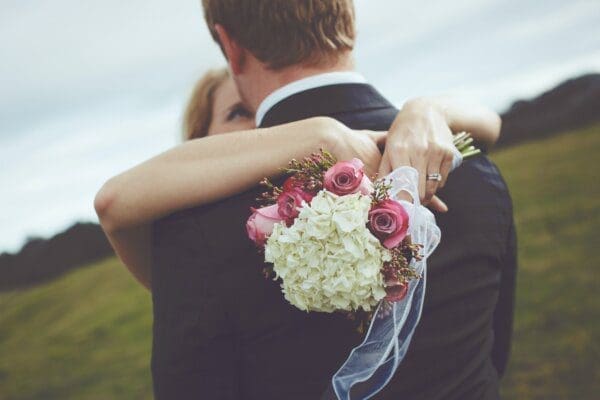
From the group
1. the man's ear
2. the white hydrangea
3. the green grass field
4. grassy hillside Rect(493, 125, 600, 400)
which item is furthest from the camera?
the green grass field

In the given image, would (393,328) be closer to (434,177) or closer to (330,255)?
(330,255)

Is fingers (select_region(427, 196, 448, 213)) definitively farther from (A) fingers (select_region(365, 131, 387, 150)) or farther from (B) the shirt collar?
(B) the shirt collar

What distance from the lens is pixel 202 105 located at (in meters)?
4.41

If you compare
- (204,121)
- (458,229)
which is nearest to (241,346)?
(458,229)

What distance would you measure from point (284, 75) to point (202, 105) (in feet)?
8.47

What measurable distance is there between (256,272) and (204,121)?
115 inches

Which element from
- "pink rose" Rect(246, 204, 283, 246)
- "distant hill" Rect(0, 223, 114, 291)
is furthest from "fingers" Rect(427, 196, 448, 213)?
"distant hill" Rect(0, 223, 114, 291)

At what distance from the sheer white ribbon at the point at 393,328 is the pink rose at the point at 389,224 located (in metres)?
0.07

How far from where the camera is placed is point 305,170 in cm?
159

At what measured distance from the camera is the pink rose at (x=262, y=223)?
1519 millimetres

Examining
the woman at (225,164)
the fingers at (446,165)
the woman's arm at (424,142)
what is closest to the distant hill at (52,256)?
the woman at (225,164)

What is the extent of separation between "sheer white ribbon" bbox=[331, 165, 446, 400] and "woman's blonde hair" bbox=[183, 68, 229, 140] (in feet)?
9.79

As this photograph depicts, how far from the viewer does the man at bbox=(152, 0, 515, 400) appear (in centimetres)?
165

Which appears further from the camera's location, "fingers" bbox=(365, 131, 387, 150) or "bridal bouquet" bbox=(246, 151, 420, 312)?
"fingers" bbox=(365, 131, 387, 150)
